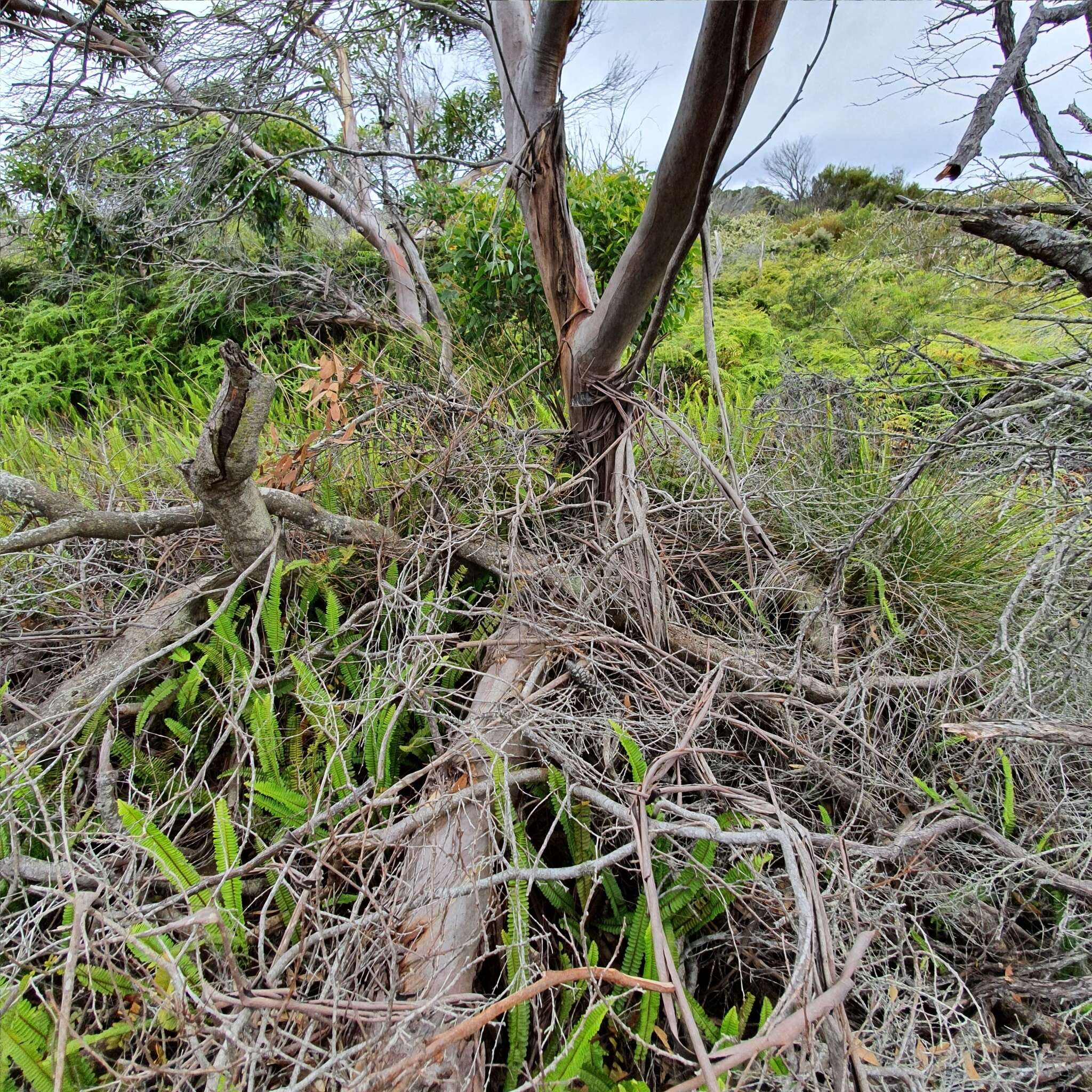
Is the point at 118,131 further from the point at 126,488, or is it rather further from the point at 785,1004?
the point at 785,1004

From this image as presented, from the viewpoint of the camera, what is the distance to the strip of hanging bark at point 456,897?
35.2 inches

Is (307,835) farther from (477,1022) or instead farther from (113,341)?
(113,341)

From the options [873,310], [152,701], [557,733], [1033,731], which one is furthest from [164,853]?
[873,310]

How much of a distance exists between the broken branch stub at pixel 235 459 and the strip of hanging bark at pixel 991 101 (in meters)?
1.76

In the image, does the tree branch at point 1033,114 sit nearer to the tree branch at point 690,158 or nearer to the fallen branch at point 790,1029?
the tree branch at point 690,158

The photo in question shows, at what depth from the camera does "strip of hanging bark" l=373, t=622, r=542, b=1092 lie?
35.2 inches

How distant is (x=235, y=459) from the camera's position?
4.17 feet

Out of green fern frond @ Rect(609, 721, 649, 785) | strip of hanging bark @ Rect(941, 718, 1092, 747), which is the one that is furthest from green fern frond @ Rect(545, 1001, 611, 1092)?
strip of hanging bark @ Rect(941, 718, 1092, 747)

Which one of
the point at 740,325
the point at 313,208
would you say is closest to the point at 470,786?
the point at 740,325

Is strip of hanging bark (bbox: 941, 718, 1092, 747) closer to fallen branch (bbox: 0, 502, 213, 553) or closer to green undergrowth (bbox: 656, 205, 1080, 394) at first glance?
green undergrowth (bbox: 656, 205, 1080, 394)

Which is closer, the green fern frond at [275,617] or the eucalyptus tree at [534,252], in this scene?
the eucalyptus tree at [534,252]

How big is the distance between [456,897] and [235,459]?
1065 millimetres

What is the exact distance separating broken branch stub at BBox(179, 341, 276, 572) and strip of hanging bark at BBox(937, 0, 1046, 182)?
1763 mm

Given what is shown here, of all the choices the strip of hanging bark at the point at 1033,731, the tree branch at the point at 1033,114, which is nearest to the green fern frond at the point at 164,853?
the strip of hanging bark at the point at 1033,731
